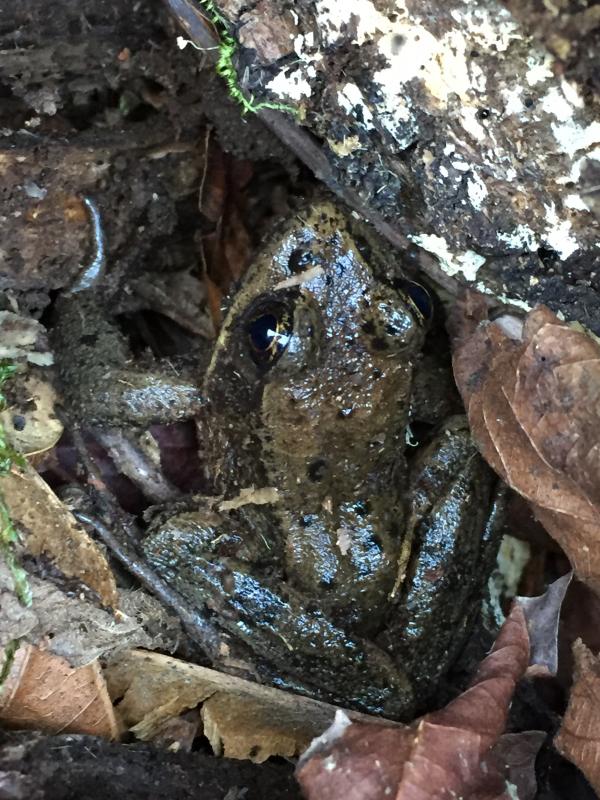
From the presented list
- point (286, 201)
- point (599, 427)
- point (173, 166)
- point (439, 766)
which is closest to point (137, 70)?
point (173, 166)

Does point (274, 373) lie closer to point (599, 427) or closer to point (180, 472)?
point (180, 472)

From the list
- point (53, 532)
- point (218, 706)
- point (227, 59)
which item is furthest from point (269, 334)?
point (218, 706)

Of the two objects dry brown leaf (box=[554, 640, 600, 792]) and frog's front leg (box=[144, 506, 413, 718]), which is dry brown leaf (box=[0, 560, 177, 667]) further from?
dry brown leaf (box=[554, 640, 600, 792])

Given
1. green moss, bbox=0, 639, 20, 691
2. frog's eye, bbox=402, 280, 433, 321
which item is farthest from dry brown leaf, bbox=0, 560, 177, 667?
frog's eye, bbox=402, 280, 433, 321

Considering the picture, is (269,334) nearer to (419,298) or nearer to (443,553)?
(419,298)

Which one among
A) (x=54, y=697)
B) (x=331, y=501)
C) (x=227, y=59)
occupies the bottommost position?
(x=54, y=697)

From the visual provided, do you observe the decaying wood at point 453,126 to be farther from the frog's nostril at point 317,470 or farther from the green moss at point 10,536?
the green moss at point 10,536
